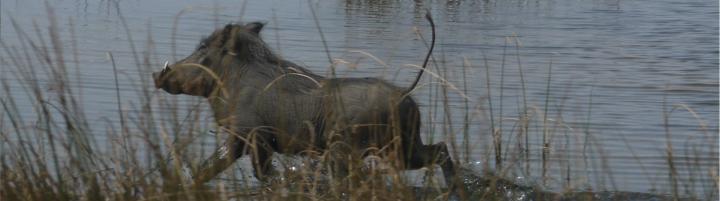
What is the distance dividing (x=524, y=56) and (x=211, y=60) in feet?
16.0

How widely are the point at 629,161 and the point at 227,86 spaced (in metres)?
2.00

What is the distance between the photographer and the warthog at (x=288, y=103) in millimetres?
5430

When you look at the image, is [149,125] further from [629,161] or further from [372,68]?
[372,68]

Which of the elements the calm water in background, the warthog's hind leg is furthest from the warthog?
A: the calm water in background

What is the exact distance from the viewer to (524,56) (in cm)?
1055

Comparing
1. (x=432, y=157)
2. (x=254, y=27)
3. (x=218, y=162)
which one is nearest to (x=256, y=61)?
(x=254, y=27)

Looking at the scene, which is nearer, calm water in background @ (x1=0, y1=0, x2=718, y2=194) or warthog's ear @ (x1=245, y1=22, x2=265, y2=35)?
warthog's ear @ (x1=245, y1=22, x2=265, y2=35)

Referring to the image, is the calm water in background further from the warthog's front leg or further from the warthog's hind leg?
the warthog's front leg

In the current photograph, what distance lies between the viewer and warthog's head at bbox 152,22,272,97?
233 inches

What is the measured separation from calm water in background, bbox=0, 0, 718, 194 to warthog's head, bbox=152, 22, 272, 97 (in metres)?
0.14

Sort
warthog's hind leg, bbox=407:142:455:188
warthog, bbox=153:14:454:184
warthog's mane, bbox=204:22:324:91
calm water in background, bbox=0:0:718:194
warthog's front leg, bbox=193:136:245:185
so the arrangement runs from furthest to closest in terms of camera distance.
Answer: calm water in background, bbox=0:0:718:194 < warthog's mane, bbox=204:22:324:91 < warthog's hind leg, bbox=407:142:455:188 < warthog, bbox=153:14:454:184 < warthog's front leg, bbox=193:136:245:185

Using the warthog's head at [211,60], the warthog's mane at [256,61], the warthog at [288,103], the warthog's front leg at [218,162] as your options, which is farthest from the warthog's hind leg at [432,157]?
the warthog's head at [211,60]

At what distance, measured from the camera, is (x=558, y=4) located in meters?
15.1

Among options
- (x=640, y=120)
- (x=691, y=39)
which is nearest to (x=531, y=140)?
(x=640, y=120)
